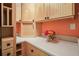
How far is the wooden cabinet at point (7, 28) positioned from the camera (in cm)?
113

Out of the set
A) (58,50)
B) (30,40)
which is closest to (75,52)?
(58,50)

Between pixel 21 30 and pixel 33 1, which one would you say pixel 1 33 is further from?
pixel 33 1

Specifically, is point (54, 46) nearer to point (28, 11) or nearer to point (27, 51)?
point (27, 51)

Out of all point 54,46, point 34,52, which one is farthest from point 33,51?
point 54,46

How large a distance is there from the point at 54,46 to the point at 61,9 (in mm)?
398

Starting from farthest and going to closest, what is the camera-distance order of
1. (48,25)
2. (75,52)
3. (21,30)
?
(48,25) → (21,30) → (75,52)

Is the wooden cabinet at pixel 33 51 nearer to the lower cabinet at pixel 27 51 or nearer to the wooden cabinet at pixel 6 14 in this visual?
the lower cabinet at pixel 27 51

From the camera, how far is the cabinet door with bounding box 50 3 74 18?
1182 millimetres

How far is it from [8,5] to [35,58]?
1.94 feet

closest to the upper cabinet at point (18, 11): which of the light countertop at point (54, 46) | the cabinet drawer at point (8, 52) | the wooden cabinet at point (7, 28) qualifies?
the wooden cabinet at point (7, 28)

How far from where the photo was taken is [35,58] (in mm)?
1165

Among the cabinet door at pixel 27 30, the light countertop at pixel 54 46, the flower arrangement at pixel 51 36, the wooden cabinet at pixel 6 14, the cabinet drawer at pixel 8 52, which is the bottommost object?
the cabinet drawer at pixel 8 52

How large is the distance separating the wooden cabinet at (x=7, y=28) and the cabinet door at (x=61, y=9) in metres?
0.42

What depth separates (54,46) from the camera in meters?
1.18
